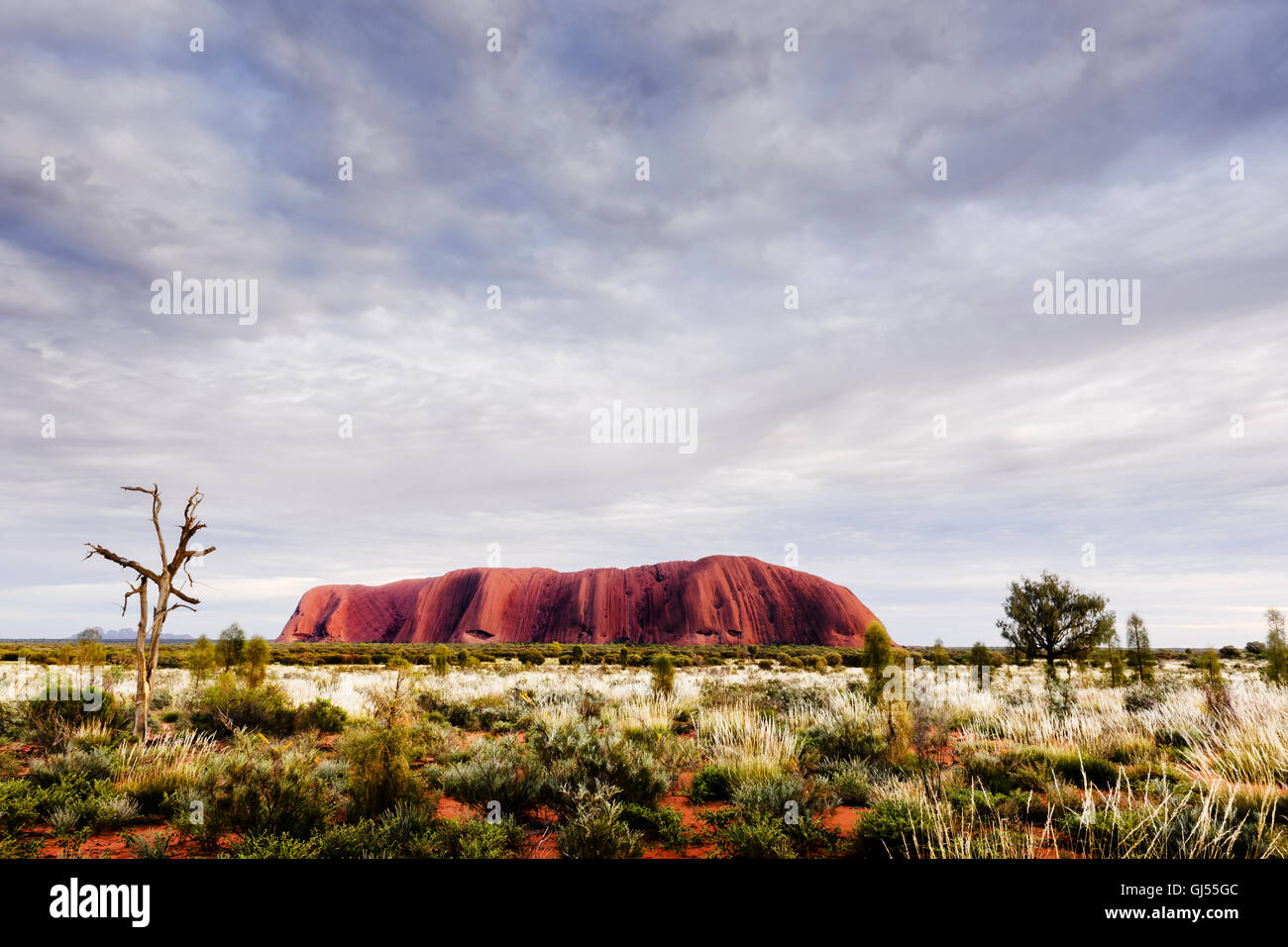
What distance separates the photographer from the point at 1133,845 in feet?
16.6

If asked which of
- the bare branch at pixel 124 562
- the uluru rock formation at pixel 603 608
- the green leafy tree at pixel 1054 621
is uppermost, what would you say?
the bare branch at pixel 124 562

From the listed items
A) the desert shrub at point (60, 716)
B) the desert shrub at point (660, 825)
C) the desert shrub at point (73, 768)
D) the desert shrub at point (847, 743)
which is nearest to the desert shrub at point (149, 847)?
the desert shrub at point (73, 768)

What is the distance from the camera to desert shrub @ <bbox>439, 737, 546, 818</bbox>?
7141 millimetres

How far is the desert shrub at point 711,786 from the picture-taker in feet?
25.6

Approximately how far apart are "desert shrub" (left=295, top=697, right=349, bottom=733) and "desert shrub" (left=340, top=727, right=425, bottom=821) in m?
6.49

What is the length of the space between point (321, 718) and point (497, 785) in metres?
7.30

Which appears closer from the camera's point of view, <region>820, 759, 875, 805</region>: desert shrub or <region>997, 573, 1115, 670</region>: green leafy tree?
<region>820, 759, 875, 805</region>: desert shrub

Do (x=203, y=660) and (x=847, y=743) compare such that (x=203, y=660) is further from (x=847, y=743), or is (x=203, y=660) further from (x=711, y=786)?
(x=847, y=743)

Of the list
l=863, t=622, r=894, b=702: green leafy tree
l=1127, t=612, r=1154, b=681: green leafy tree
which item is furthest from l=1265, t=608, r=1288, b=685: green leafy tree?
l=863, t=622, r=894, b=702: green leafy tree

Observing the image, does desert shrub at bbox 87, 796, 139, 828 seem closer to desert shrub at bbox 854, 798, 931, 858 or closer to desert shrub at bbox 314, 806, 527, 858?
desert shrub at bbox 314, 806, 527, 858

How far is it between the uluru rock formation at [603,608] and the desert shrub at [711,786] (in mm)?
94573

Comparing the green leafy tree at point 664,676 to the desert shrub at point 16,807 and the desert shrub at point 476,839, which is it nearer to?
the desert shrub at point 476,839
